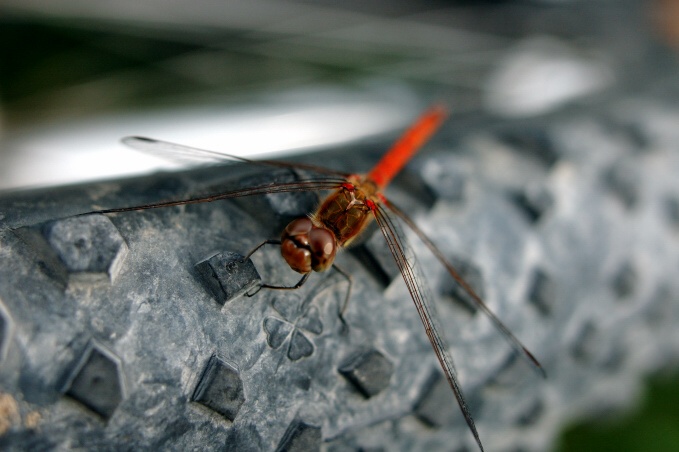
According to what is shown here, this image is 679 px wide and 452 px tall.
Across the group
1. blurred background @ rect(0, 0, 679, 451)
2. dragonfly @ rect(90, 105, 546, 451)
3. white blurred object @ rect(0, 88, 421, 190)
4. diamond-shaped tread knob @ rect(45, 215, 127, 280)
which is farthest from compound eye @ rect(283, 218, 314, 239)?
blurred background @ rect(0, 0, 679, 451)

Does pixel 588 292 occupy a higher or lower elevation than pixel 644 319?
lower

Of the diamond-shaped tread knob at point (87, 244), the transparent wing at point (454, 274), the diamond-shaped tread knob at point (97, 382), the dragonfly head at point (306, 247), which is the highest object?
the transparent wing at point (454, 274)

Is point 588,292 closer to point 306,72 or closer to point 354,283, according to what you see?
point 354,283

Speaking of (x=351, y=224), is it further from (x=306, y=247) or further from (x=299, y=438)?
(x=299, y=438)

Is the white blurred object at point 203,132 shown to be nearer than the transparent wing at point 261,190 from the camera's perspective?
No

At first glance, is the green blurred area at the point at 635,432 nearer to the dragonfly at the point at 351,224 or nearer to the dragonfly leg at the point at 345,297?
the dragonfly at the point at 351,224

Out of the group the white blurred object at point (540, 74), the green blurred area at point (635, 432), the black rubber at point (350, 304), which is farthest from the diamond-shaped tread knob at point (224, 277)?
the white blurred object at point (540, 74)

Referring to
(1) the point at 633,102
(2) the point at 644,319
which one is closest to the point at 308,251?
(2) the point at 644,319
